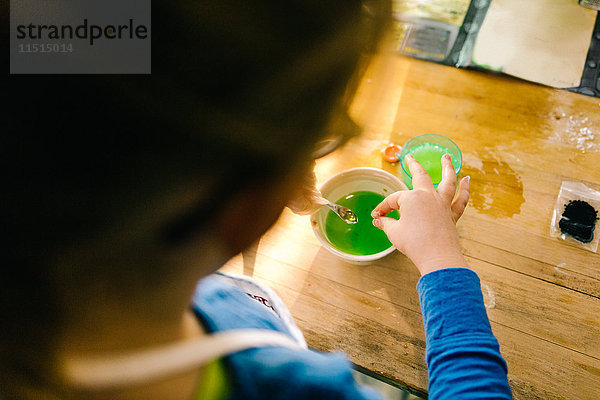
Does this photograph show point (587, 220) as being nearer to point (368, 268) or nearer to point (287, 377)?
point (368, 268)

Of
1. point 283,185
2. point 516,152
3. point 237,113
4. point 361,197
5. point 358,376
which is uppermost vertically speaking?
point 237,113

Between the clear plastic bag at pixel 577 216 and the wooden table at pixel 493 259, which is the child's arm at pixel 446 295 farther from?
the clear plastic bag at pixel 577 216

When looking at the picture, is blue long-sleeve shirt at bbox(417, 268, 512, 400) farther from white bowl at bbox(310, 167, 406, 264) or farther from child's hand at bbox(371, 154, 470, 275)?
white bowl at bbox(310, 167, 406, 264)

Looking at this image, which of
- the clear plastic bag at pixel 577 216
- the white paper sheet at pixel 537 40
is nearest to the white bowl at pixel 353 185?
the clear plastic bag at pixel 577 216

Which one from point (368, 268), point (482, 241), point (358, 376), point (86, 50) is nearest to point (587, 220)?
point (482, 241)

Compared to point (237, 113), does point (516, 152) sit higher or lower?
lower

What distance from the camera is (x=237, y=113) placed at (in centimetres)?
31

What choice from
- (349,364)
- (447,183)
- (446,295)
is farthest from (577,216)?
(349,364)

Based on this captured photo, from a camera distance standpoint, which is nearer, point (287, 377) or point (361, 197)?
point (287, 377)

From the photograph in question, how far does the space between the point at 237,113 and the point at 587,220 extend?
3.08ft

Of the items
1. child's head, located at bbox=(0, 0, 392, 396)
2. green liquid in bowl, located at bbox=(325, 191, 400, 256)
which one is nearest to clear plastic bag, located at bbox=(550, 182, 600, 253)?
green liquid in bowl, located at bbox=(325, 191, 400, 256)

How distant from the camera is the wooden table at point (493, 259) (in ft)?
2.54

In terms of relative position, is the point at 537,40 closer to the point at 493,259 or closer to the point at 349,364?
the point at 493,259

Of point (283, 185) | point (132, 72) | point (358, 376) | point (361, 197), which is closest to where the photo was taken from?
point (132, 72)
